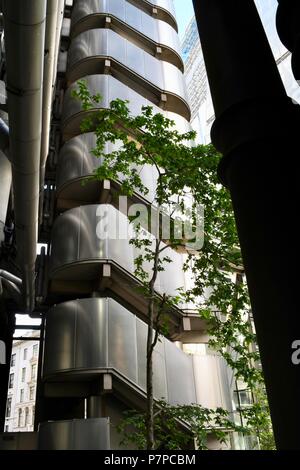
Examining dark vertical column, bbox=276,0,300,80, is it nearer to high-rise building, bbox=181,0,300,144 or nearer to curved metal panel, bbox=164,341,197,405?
curved metal panel, bbox=164,341,197,405

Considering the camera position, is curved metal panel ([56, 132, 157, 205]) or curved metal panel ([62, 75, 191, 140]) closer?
curved metal panel ([56, 132, 157, 205])

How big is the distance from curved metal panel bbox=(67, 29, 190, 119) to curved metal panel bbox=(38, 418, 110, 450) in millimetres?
11142

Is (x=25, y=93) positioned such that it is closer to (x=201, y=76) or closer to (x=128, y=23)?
(x=128, y=23)

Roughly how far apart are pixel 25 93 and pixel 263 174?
10.4 feet

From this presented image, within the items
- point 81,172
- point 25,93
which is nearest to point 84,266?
point 81,172

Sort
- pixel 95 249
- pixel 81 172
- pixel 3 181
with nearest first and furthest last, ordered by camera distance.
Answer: pixel 3 181 → pixel 95 249 → pixel 81 172

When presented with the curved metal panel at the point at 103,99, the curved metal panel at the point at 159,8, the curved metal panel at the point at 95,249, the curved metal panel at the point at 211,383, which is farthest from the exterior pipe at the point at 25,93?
the curved metal panel at the point at 159,8

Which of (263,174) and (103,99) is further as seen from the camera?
(103,99)

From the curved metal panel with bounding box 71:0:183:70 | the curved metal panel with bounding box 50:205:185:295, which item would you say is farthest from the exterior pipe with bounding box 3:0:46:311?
the curved metal panel with bounding box 71:0:183:70

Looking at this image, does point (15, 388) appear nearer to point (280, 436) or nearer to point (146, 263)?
point (146, 263)

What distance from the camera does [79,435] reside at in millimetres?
8492

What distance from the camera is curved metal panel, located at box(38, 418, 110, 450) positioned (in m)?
8.36

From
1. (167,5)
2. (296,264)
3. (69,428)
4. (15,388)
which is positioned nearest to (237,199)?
(296,264)
